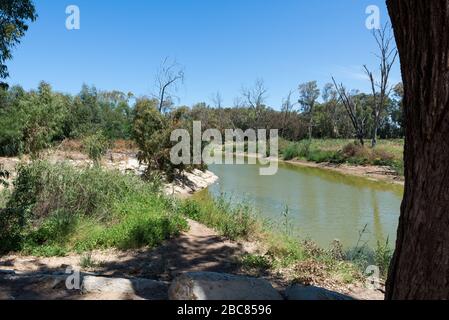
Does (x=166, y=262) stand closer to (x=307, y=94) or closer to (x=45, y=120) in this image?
(x=45, y=120)

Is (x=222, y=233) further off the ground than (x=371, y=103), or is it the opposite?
(x=371, y=103)

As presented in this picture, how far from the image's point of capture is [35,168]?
7.39m

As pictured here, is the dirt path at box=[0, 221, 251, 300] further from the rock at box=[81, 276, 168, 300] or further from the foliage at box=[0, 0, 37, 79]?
the foliage at box=[0, 0, 37, 79]

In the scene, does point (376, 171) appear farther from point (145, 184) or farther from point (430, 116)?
point (430, 116)

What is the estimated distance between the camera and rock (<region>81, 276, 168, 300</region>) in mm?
3223

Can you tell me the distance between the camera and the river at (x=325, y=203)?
8.63 meters

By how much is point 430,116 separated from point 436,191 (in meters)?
0.35

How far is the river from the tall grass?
6.83ft

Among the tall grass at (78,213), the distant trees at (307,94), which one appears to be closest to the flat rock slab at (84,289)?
the tall grass at (78,213)

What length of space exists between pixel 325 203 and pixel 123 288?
394 inches

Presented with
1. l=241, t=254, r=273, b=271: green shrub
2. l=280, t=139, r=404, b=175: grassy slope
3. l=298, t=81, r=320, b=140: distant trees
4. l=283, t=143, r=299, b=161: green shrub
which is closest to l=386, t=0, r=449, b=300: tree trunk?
l=241, t=254, r=273, b=271: green shrub

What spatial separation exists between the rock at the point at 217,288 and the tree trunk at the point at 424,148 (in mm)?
1113

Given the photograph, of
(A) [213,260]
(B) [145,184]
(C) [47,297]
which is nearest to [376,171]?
(B) [145,184]
